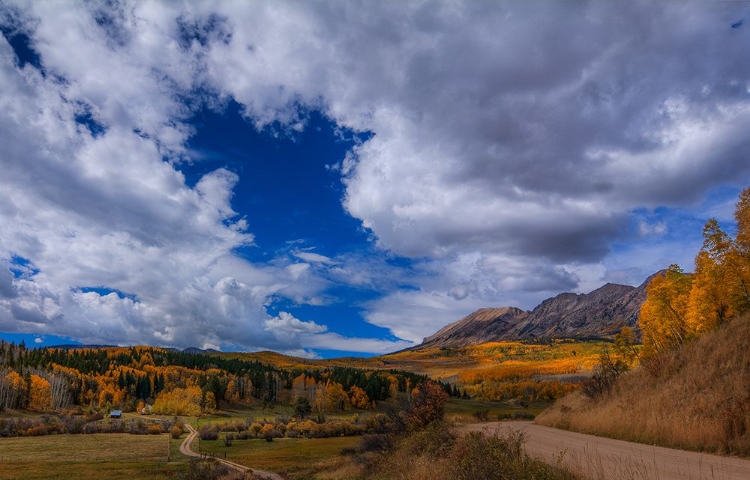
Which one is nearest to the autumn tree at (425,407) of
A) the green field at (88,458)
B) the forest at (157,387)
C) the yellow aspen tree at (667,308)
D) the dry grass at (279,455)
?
the dry grass at (279,455)

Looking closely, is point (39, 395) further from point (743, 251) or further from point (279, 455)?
point (743, 251)

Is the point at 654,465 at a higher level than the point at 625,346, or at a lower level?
lower

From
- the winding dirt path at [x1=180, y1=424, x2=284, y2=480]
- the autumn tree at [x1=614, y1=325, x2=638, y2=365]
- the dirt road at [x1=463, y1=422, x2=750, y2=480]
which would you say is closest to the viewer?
the dirt road at [x1=463, y1=422, x2=750, y2=480]

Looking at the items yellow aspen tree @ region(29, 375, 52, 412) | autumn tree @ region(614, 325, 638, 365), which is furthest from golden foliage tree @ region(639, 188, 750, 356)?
Result: yellow aspen tree @ region(29, 375, 52, 412)

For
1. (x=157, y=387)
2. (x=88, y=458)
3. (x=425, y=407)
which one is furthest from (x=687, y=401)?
(x=157, y=387)

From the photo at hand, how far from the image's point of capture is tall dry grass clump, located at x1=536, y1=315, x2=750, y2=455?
16859 millimetres

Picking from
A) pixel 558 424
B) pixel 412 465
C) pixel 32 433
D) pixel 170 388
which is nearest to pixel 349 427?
pixel 32 433

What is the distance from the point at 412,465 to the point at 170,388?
171964 mm

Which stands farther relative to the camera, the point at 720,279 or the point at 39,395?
the point at 39,395

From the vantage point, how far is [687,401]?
21.9 meters

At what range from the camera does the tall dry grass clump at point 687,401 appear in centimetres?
1686

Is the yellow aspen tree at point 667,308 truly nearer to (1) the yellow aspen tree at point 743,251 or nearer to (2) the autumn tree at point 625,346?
(2) the autumn tree at point 625,346

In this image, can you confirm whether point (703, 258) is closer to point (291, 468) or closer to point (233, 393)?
point (291, 468)

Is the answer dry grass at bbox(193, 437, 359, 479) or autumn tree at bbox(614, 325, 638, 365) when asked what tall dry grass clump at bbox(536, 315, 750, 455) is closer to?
dry grass at bbox(193, 437, 359, 479)
